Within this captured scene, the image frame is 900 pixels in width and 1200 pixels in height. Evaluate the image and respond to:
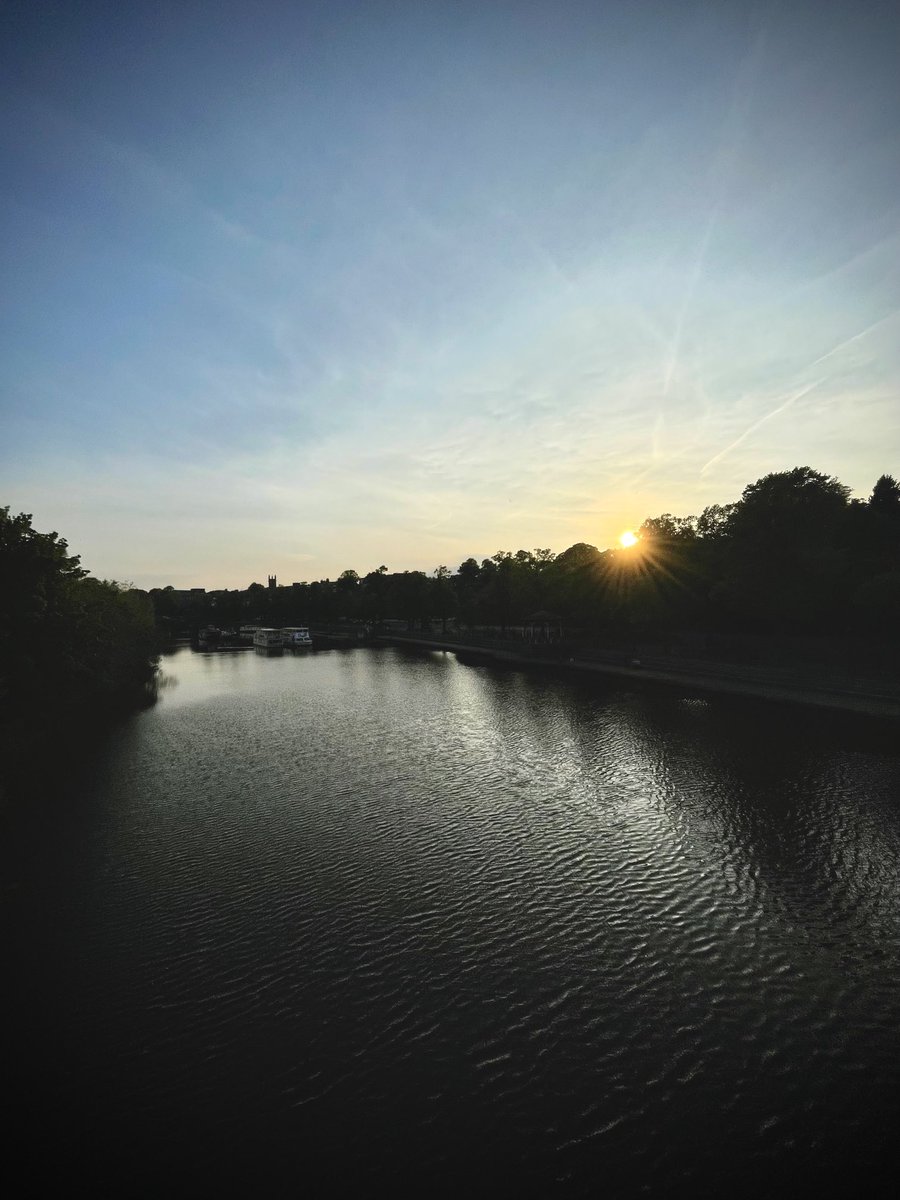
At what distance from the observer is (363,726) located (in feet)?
131

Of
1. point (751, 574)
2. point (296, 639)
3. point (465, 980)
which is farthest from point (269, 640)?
point (465, 980)

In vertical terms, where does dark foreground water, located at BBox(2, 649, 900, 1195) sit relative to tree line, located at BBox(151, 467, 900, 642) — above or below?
below

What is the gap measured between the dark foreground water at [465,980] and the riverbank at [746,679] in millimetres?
11909

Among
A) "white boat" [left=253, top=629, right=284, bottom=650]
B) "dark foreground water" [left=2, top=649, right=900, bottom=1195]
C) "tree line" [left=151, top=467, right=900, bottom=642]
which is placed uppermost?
"tree line" [left=151, top=467, right=900, bottom=642]

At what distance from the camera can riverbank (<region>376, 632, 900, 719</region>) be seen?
36406 millimetres

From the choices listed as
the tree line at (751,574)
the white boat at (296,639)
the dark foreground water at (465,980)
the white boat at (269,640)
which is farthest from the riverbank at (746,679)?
the white boat at (269,640)

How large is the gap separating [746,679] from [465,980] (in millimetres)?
41199

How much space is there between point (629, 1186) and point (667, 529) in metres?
74.7

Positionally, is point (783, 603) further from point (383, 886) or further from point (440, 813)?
point (383, 886)

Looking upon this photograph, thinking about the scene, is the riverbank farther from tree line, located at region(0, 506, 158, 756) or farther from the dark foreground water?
tree line, located at region(0, 506, 158, 756)

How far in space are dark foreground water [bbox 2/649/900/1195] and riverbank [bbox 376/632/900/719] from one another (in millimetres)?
11909

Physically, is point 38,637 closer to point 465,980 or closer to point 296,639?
point 465,980

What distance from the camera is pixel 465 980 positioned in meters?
12.4

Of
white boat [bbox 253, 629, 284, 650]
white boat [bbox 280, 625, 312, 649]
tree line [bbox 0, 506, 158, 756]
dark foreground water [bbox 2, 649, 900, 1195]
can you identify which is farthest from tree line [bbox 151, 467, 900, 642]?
tree line [bbox 0, 506, 158, 756]
